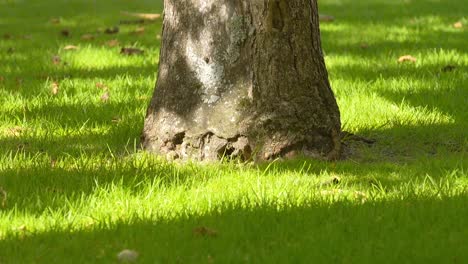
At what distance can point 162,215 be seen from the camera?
394 cm

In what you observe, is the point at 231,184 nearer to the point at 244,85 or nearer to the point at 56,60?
the point at 244,85

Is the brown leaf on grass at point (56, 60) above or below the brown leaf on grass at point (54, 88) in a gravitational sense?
below

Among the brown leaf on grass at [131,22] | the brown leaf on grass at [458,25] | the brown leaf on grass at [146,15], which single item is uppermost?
the brown leaf on grass at [458,25]

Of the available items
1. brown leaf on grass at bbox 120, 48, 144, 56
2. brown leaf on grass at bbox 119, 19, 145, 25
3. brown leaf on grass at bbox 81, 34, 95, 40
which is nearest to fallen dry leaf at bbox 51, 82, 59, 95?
brown leaf on grass at bbox 120, 48, 144, 56

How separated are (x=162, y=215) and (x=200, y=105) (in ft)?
3.64

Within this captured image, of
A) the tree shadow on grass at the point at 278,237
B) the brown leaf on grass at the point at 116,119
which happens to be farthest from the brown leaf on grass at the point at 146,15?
the tree shadow on grass at the point at 278,237

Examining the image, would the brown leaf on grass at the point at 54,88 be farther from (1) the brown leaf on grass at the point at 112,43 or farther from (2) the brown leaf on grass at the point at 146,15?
(2) the brown leaf on grass at the point at 146,15

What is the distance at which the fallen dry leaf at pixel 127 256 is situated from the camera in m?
3.44

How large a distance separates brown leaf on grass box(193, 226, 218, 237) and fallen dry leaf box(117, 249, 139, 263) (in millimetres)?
311

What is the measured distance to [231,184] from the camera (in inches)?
172

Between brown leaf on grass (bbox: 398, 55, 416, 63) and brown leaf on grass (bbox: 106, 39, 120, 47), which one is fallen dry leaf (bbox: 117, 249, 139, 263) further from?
brown leaf on grass (bbox: 106, 39, 120, 47)

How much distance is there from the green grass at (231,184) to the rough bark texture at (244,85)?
0.51 feet

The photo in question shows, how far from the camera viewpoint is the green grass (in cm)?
358

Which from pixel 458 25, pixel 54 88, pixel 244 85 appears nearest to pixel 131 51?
pixel 54 88
